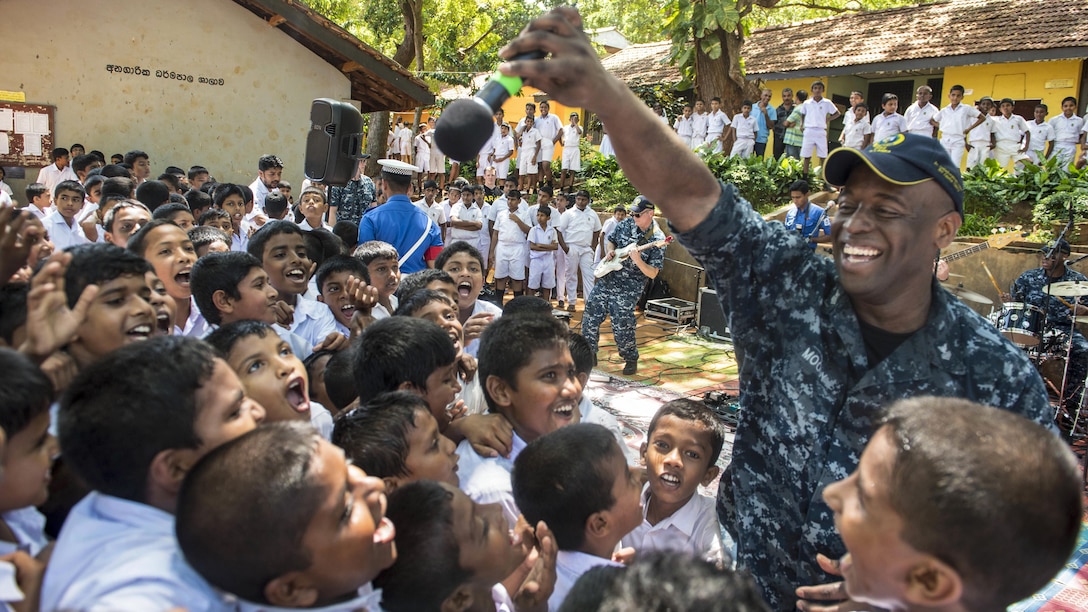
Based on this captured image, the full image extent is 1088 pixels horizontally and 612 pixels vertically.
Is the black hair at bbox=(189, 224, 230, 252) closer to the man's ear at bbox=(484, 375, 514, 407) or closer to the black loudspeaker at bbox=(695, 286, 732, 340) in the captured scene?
the man's ear at bbox=(484, 375, 514, 407)

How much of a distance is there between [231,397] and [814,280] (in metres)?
1.44

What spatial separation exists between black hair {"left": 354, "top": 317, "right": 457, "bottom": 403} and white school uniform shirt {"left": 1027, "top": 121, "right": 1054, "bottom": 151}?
574 inches

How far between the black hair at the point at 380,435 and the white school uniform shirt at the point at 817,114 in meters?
14.9

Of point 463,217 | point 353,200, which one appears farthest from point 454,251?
point 463,217

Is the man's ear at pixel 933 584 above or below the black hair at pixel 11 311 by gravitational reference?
below

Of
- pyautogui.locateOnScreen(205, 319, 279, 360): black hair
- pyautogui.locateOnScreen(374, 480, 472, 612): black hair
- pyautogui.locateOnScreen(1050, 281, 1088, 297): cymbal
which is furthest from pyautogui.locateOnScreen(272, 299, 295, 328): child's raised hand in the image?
pyautogui.locateOnScreen(1050, 281, 1088, 297): cymbal

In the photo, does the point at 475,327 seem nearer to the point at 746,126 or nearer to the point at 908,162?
the point at 908,162

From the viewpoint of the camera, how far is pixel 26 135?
407 inches

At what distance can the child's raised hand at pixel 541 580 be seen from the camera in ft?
6.47

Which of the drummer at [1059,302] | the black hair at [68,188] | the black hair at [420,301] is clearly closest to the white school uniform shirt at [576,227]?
the drummer at [1059,302]

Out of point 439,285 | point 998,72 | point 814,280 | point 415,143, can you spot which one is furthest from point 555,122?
point 814,280

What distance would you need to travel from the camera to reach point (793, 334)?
1.87m

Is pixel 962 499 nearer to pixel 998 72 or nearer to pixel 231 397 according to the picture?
pixel 231 397

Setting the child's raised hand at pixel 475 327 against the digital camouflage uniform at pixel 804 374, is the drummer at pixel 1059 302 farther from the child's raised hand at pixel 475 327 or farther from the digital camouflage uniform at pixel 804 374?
the digital camouflage uniform at pixel 804 374
